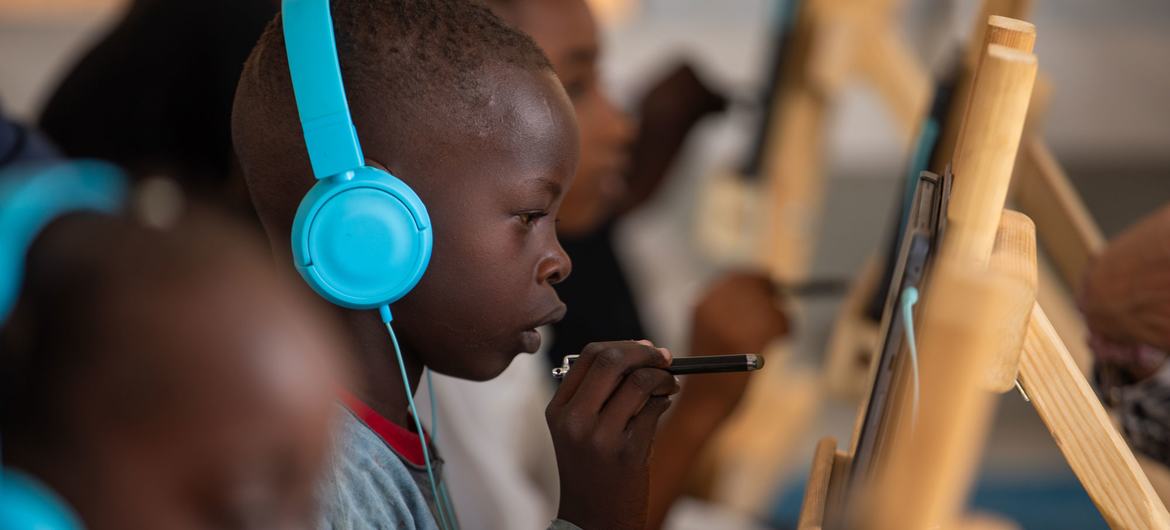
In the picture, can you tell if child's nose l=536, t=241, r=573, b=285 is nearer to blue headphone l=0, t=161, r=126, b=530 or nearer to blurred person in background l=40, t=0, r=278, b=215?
blue headphone l=0, t=161, r=126, b=530

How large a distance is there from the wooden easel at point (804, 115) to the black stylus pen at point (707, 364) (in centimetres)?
112

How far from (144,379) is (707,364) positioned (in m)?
0.41

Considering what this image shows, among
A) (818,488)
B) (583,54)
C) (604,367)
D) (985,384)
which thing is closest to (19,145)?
(583,54)

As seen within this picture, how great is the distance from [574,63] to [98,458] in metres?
0.89

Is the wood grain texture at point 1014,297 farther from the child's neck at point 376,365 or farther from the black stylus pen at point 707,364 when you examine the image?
the child's neck at point 376,365

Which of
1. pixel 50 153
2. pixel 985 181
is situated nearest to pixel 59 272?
pixel 985 181

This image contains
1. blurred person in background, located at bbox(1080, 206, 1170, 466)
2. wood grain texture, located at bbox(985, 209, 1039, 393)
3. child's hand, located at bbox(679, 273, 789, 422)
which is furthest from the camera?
child's hand, located at bbox(679, 273, 789, 422)

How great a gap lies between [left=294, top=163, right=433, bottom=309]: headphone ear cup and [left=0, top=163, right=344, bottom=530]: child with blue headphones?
8.4 inches

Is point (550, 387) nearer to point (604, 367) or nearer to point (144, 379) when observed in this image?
point (604, 367)

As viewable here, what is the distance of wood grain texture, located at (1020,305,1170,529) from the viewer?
2.00 feet

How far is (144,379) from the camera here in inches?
14.7

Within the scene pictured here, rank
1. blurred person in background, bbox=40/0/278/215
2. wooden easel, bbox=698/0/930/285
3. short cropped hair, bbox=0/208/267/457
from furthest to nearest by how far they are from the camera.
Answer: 1. wooden easel, bbox=698/0/930/285
2. blurred person in background, bbox=40/0/278/215
3. short cropped hair, bbox=0/208/267/457

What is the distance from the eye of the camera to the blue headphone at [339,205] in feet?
2.03

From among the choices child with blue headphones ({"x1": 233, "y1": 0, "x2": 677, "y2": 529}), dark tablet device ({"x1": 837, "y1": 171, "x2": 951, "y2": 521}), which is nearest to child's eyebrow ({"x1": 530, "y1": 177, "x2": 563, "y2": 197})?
child with blue headphones ({"x1": 233, "y1": 0, "x2": 677, "y2": 529})
